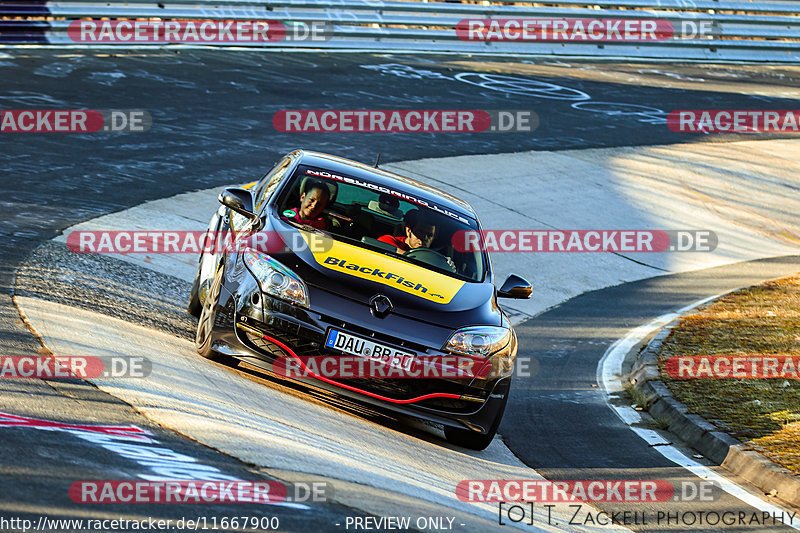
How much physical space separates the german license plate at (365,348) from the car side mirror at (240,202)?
1.53 m

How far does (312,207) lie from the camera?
7.80 meters

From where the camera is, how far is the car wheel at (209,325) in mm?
7062

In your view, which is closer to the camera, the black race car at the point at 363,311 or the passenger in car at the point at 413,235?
the black race car at the point at 363,311

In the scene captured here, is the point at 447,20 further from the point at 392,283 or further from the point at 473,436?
the point at 473,436

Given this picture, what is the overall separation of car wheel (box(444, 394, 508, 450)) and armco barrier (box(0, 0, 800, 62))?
15.6m

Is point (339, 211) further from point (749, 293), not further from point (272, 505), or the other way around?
point (749, 293)

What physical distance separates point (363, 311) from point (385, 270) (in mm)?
547

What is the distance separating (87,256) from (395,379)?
4.12 metres

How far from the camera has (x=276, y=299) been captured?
6695 mm

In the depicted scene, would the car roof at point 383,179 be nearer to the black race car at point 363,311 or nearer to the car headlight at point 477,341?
the black race car at point 363,311

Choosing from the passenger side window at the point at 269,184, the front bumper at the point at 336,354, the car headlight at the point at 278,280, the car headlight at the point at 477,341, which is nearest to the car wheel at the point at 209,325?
the front bumper at the point at 336,354

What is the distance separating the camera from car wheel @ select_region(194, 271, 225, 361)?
706cm

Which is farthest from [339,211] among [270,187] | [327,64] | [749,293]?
[327,64]

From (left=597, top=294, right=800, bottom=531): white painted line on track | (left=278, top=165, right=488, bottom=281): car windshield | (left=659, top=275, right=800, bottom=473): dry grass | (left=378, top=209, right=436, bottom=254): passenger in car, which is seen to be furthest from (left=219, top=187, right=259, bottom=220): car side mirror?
(left=659, top=275, right=800, bottom=473): dry grass
